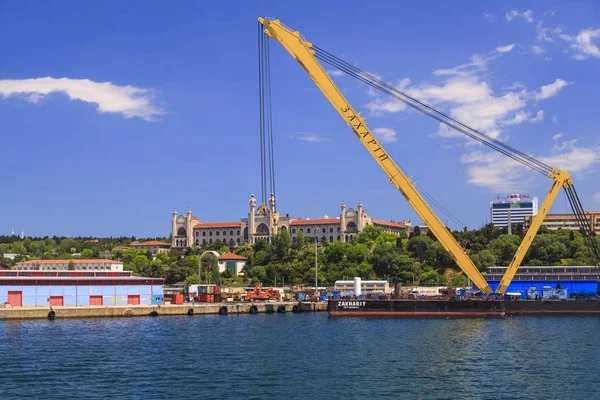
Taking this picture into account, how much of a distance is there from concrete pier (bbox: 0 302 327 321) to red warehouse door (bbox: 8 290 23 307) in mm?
4613

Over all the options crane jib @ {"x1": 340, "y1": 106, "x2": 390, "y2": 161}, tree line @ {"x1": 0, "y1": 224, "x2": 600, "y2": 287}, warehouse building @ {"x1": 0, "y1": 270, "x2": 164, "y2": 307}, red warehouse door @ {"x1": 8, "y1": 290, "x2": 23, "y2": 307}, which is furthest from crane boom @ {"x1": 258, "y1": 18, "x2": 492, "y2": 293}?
tree line @ {"x1": 0, "y1": 224, "x2": 600, "y2": 287}

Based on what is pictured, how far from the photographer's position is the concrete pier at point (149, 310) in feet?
216

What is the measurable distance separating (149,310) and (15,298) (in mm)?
13606

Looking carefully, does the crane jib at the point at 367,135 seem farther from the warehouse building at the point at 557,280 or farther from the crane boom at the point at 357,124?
the warehouse building at the point at 557,280

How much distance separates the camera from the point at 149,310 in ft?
238

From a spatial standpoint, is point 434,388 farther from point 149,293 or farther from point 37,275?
point 37,275

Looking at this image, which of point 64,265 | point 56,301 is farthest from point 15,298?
point 64,265

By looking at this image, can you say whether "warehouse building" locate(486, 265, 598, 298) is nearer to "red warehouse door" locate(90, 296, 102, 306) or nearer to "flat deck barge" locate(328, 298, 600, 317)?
"flat deck barge" locate(328, 298, 600, 317)

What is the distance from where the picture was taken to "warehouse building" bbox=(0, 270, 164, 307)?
234ft

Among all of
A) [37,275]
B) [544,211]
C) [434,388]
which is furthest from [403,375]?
[37,275]

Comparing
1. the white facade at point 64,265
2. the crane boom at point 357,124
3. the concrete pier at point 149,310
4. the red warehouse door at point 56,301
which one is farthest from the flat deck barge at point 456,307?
the white facade at point 64,265

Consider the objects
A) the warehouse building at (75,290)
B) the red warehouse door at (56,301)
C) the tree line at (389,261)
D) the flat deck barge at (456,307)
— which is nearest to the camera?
the flat deck barge at (456,307)

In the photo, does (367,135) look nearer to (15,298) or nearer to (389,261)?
(15,298)

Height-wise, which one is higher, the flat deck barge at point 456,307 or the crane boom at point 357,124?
the crane boom at point 357,124
